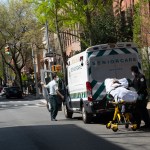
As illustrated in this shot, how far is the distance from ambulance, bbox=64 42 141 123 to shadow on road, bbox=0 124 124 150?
0.99m

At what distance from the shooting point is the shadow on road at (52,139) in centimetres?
1065

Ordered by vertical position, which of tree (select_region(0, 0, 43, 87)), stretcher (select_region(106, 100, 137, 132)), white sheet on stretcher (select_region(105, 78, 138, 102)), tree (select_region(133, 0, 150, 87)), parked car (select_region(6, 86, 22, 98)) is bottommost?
stretcher (select_region(106, 100, 137, 132))

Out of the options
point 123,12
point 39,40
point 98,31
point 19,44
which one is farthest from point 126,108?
point 19,44

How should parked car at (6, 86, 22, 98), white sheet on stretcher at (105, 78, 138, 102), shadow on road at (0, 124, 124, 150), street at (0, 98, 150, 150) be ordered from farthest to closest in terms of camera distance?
parked car at (6, 86, 22, 98) → white sheet on stretcher at (105, 78, 138, 102) → shadow on road at (0, 124, 124, 150) → street at (0, 98, 150, 150)

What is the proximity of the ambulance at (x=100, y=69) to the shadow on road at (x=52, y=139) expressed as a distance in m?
0.99

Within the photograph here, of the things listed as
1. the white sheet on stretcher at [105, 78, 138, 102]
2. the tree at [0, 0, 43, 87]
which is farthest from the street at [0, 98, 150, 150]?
the tree at [0, 0, 43, 87]

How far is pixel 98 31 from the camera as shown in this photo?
28.7 m

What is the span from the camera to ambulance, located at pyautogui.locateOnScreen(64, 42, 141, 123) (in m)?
14.6

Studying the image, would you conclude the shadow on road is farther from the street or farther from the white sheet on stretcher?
the white sheet on stretcher

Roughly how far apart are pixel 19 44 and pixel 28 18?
498 centimetres

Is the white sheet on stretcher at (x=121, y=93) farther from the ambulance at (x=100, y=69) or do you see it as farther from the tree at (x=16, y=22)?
the tree at (x=16, y=22)

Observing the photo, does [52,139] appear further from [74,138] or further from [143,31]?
[143,31]

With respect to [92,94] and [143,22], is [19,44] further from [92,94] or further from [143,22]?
[92,94]

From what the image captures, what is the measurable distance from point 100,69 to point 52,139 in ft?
11.8
